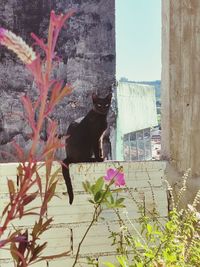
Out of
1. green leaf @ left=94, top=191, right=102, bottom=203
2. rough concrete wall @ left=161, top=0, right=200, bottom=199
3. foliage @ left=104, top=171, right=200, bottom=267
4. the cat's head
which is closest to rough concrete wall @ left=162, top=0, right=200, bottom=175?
rough concrete wall @ left=161, top=0, right=200, bottom=199

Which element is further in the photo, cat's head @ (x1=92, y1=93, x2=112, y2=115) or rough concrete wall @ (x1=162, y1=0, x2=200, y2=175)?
cat's head @ (x1=92, y1=93, x2=112, y2=115)

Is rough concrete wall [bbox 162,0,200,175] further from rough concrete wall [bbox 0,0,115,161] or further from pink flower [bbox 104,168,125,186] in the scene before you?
rough concrete wall [bbox 0,0,115,161]

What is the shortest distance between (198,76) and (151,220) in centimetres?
66

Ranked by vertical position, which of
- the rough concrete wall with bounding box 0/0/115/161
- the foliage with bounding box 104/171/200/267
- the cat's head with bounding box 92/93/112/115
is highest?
the rough concrete wall with bounding box 0/0/115/161

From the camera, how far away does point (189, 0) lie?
1944 millimetres

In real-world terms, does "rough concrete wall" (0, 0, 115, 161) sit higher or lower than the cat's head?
higher

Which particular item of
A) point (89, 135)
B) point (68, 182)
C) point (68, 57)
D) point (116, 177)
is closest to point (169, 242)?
point (116, 177)

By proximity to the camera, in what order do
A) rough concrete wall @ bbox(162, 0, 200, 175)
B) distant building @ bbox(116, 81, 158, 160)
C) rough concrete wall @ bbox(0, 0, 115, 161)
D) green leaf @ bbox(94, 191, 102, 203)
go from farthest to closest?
distant building @ bbox(116, 81, 158, 160), rough concrete wall @ bbox(0, 0, 115, 161), rough concrete wall @ bbox(162, 0, 200, 175), green leaf @ bbox(94, 191, 102, 203)

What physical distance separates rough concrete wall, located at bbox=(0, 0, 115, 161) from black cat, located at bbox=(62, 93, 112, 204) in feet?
0.34

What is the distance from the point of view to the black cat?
195 centimetres

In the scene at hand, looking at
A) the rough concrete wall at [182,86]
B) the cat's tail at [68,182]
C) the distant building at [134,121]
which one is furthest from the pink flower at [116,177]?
the distant building at [134,121]

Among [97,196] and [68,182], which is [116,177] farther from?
[97,196]

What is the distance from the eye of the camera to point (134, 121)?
279 centimetres

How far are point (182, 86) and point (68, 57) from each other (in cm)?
70
